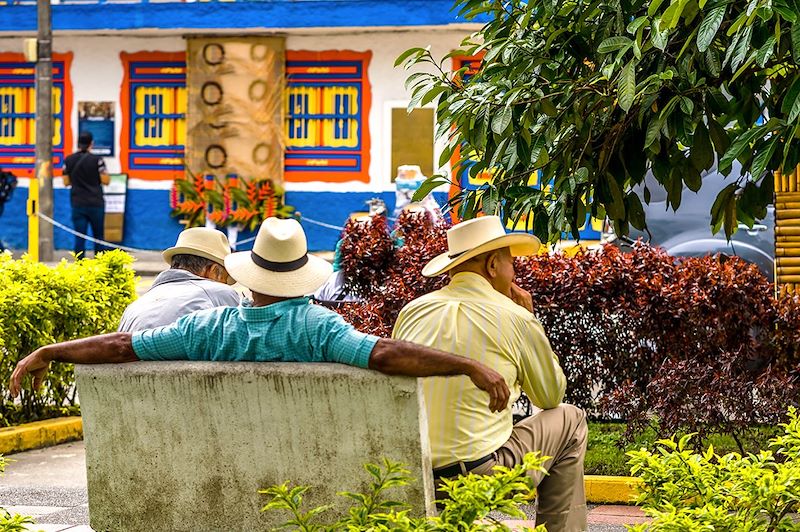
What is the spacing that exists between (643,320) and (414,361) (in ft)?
13.7

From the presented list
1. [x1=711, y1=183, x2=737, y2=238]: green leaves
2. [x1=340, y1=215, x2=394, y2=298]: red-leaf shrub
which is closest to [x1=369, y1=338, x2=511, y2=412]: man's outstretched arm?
[x1=711, y1=183, x2=737, y2=238]: green leaves

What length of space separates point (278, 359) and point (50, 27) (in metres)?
18.7

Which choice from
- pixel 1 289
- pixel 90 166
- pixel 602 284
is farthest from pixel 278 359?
pixel 90 166

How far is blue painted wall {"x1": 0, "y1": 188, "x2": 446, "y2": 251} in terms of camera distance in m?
24.0

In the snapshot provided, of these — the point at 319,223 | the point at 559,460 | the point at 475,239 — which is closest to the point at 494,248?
the point at 475,239

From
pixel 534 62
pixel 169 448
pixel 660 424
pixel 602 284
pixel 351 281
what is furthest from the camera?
pixel 351 281

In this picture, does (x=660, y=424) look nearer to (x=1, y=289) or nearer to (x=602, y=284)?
(x=602, y=284)

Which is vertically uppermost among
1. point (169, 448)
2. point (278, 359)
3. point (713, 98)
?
point (713, 98)

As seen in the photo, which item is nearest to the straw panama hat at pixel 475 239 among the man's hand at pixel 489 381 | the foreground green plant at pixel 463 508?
the man's hand at pixel 489 381

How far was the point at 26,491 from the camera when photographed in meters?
8.06

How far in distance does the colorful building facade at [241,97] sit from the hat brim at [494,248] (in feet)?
57.0

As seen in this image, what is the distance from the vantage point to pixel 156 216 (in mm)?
24625

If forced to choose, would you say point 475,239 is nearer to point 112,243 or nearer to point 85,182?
point 85,182

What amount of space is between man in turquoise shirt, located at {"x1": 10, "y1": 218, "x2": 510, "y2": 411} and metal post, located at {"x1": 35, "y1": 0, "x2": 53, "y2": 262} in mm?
17924
